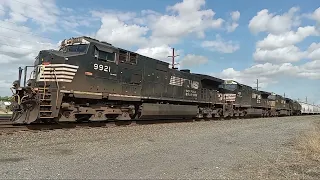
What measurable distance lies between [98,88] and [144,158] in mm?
6844

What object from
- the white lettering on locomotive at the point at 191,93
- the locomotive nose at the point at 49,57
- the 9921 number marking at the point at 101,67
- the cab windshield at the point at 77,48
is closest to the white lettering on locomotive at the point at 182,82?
the white lettering on locomotive at the point at 191,93

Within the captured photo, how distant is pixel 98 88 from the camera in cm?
1350

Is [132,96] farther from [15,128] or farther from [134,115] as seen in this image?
[15,128]

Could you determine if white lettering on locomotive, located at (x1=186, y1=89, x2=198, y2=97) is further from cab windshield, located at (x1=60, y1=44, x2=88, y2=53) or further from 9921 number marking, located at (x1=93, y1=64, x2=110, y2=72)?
cab windshield, located at (x1=60, y1=44, x2=88, y2=53)

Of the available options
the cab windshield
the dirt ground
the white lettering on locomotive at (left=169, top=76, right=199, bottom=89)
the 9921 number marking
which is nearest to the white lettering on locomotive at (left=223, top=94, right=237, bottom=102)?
the white lettering on locomotive at (left=169, top=76, right=199, bottom=89)

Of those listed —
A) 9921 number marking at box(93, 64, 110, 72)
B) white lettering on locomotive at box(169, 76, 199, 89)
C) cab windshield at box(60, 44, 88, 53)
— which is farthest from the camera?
white lettering on locomotive at box(169, 76, 199, 89)

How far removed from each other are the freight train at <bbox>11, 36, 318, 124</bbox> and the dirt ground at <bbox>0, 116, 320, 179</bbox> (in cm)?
166

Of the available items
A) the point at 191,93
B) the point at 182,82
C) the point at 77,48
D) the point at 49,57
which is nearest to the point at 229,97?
the point at 191,93

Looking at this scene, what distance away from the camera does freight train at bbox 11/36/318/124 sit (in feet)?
38.5

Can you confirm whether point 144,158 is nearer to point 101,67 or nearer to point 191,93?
point 101,67

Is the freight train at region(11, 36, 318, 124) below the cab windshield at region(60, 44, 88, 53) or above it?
below

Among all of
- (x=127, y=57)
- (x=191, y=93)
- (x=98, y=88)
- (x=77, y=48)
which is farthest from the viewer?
(x=191, y=93)

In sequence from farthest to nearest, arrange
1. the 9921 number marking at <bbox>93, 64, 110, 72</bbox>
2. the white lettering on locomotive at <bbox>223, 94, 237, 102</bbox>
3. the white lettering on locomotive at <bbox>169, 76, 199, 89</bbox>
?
the white lettering on locomotive at <bbox>223, 94, 237, 102</bbox>
the white lettering on locomotive at <bbox>169, 76, 199, 89</bbox>
the 9921 number marking at <bbox>93, 64, 110, 72</bbox>

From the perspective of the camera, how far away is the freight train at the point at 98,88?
38.5 feet
